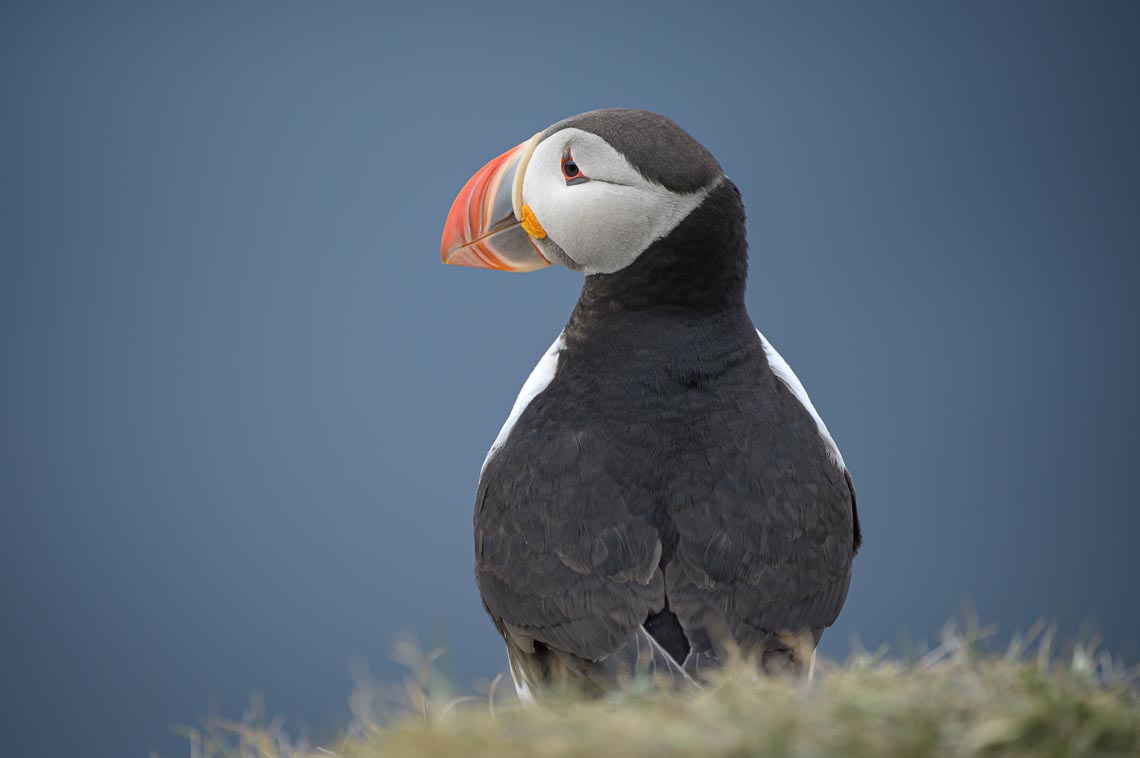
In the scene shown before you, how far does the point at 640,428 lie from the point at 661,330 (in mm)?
289

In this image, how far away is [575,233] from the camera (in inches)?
109

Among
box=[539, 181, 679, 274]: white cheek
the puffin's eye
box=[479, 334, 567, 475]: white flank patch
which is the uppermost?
the puffin's eye

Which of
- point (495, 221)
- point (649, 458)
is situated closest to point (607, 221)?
point (495, 221)

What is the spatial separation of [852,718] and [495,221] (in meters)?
1.99

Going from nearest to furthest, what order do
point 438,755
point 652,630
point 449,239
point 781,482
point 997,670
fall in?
point 438,755, point 997,670, point 652,630, point 781,482, point 449,239

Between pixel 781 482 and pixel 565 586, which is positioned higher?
pixel 781 482

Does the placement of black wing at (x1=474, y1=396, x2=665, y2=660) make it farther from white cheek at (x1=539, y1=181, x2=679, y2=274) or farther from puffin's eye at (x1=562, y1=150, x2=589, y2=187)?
puffin's eye at (x1=562, y1=150, x2=589, y2=187)

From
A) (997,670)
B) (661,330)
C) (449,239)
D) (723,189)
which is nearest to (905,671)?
(997,670)

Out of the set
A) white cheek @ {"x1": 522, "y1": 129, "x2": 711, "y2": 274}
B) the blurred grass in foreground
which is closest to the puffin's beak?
white cheek @ {"x1": 522, "y1": 129, "x2": 711, "y2": 274}

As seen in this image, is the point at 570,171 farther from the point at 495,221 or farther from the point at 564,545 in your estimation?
the point at 564,545

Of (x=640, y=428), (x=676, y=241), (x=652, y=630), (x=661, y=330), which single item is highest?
(x=676, y=241)

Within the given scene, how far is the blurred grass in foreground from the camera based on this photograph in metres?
1.24

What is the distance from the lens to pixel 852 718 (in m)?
1.30

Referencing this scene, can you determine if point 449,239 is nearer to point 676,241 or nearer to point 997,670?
point 676,241
